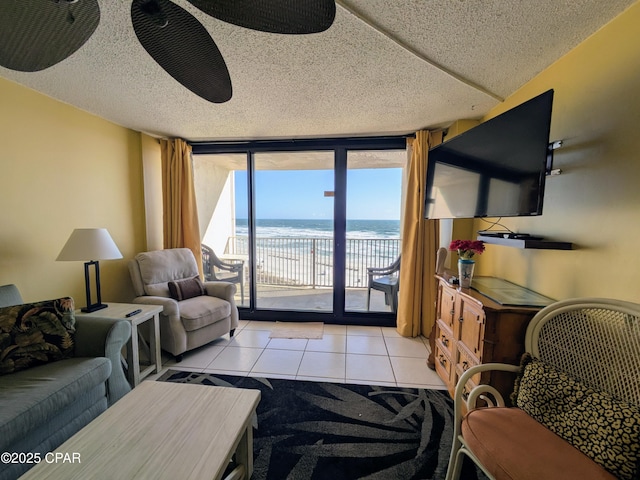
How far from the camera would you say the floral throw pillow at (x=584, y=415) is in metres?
0.86

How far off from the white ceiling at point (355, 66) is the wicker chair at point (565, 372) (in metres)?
1.43

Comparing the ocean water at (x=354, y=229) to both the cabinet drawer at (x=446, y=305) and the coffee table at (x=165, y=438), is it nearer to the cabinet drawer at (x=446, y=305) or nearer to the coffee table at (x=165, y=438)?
the cabinet drawer at (x=446, y=305)

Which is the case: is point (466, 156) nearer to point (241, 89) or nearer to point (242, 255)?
point (241, 89)

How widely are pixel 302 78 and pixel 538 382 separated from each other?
2.22m

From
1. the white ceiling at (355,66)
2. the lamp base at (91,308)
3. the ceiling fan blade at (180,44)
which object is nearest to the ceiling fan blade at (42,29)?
the ceiling fan blade at (180,44)

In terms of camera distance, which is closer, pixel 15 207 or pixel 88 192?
pixel 15 207

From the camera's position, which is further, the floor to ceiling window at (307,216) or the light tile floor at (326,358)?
the floor to ceiling window at (307,216)

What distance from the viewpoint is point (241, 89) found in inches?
75.9

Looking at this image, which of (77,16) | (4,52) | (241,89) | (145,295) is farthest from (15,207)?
(241,89)

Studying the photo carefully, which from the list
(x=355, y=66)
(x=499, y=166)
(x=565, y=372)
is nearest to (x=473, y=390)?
(x=565, y=372)

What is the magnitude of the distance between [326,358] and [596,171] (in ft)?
7.72

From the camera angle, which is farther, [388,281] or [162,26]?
[388,281]

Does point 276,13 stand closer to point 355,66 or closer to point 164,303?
point 355,66

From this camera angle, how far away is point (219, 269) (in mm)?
3707
